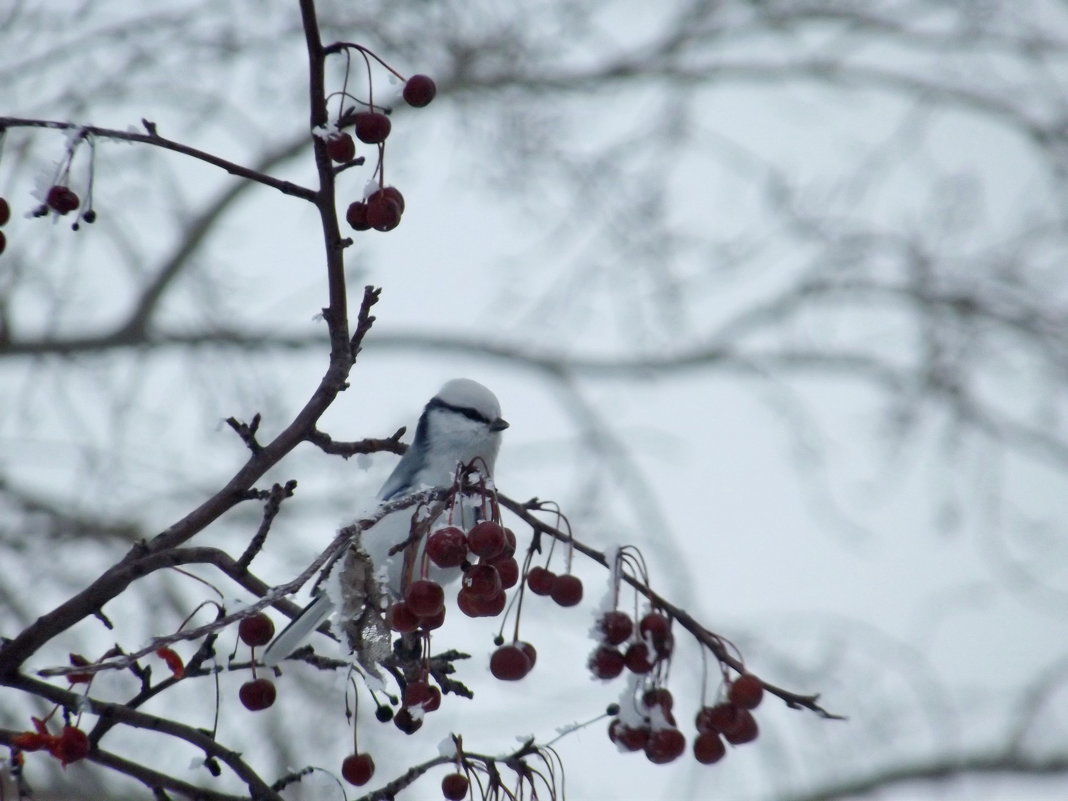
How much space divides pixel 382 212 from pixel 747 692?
75cm

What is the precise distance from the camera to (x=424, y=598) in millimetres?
1431

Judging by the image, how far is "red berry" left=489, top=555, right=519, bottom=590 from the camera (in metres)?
1.49

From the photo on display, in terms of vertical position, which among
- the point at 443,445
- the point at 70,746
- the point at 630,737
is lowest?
the point at 70,746

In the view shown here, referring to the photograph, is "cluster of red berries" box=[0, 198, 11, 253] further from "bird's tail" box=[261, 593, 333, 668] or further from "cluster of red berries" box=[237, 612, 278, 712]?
"bird's tail" box=[261, 593, 333, 668]

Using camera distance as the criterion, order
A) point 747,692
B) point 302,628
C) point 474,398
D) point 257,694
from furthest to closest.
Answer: point 474,398 → point 302,628 → point 257,694 → point 747,692

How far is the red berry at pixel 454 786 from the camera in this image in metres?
1.54

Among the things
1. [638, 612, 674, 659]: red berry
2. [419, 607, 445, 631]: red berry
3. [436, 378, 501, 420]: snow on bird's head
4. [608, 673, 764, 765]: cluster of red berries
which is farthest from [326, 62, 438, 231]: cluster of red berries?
[436, 378, 501, 420]: snow on bird's head

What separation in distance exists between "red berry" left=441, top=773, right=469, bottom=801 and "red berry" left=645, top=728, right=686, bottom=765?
0.26 meters

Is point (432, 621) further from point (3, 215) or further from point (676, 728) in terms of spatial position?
point (3, 215)

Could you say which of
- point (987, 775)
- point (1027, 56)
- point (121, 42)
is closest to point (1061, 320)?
point (1027, 56)

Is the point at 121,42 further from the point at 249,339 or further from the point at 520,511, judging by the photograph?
the point at 520,511

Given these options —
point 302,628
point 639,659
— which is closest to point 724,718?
point 639,659

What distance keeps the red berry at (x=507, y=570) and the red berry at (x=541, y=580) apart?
78 mm

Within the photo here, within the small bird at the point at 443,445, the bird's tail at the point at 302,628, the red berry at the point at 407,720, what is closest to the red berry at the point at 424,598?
the red berry at the point at 407,720
